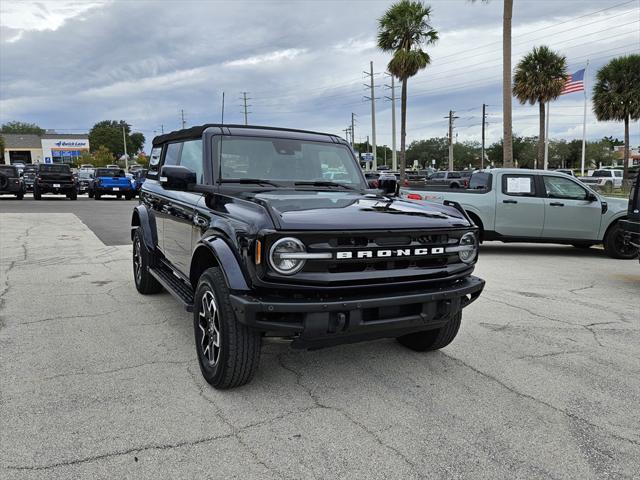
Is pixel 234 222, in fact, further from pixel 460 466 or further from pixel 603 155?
pixel 603 155

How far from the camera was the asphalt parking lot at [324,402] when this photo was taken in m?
2.66

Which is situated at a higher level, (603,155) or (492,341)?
(603,155)

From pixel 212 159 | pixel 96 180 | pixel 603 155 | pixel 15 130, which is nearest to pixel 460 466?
pixel 212 159

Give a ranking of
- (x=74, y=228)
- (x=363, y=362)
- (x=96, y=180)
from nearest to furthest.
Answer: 1. (x=363, y=362)
2. (x=74, y=228)
3. (x=96, y=180)

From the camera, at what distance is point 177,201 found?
461 cm

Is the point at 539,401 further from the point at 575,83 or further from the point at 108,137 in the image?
the point at 108,137

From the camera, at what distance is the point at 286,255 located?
2.97 m

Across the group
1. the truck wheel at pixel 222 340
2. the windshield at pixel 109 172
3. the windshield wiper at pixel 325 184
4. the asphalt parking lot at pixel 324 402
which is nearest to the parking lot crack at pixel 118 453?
the asphalt parking lot at pixel 324 402

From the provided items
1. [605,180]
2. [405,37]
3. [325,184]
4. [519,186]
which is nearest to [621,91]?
[605,180]

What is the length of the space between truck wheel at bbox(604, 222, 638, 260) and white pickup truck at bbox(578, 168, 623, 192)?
744 inches

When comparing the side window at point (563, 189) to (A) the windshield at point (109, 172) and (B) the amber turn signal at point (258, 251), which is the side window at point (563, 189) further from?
(A) the windshield at point (109, 172)

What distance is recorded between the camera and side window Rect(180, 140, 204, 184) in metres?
4.35

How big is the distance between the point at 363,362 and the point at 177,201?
2.17 meters

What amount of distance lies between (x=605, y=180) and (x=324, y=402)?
114 feet
